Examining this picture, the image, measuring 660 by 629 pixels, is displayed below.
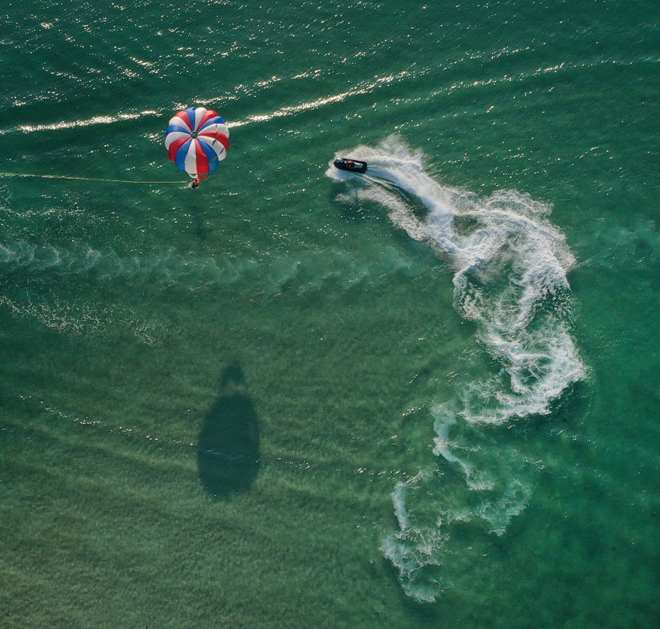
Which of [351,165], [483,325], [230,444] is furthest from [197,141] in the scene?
[483,325]

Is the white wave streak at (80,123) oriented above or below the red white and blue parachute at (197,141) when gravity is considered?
above

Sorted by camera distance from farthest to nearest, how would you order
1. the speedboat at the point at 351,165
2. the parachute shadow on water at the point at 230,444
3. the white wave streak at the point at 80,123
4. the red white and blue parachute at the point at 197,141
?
the white wave streak at the point at 80,123, the speedboat at the point at 351,165, the parachute shadow on water at the point at 230,444, the red white and blue parachute at the point at 197,141

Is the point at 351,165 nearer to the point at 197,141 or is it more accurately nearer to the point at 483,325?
the point at 197,141

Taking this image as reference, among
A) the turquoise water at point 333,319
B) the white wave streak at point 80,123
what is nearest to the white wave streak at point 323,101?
the turquoise water at point 333,319

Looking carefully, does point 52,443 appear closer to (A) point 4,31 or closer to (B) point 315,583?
(B) point 315,583

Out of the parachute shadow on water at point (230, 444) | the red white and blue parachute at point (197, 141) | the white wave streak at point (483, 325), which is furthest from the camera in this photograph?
the parachute shadow on water at point (230, 444)

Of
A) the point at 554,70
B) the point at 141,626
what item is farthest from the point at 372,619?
the point at 554,70

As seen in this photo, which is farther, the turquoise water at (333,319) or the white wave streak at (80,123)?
the white wave streak at (80,123)

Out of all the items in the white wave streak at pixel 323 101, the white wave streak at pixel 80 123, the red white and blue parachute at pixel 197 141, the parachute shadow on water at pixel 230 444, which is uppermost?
the white wave streak at pixel 323 101

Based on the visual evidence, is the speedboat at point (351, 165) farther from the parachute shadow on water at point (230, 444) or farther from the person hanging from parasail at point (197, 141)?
the parachute shadow on water at point (230, 444)
